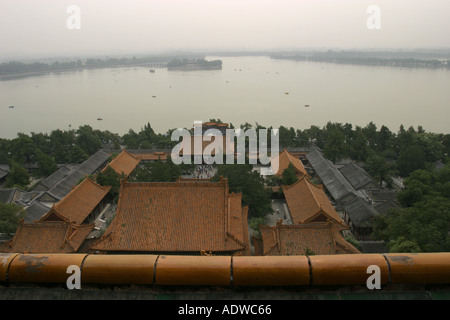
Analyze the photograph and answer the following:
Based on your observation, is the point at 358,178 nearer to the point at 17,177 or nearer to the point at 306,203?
the point at 306,203

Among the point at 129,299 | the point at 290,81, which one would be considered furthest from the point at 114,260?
the point at 290,81

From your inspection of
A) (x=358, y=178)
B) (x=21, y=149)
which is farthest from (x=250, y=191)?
(x=21, y=149)

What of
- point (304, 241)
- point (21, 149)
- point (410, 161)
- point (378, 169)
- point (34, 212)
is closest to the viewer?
point (304, 241)

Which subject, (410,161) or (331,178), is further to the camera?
(410,161)

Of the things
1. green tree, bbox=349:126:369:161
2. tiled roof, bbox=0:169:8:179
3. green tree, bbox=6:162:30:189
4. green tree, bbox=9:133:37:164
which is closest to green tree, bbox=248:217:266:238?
green tree, bbox=349:126:369:161

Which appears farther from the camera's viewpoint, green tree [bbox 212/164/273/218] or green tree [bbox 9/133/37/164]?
green tree [bbox 9/133/37/164]

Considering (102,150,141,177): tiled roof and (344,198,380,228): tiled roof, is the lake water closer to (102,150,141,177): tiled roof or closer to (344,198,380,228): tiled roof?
(102,150,141,177): tiled roof

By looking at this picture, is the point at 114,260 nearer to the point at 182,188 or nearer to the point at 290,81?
the point at 182,188
